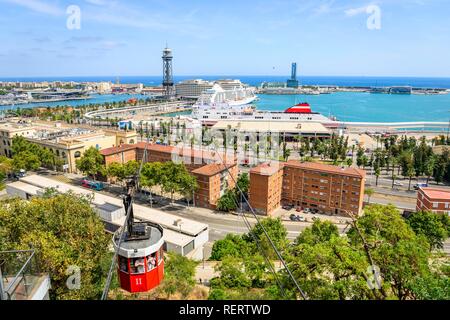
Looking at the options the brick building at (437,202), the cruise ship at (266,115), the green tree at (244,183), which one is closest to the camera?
the brick building at (437,202)

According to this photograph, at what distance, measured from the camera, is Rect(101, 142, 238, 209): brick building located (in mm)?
15859

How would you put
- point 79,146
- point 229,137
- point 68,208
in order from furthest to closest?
point 229,137 < point 79,146 < point 68,208

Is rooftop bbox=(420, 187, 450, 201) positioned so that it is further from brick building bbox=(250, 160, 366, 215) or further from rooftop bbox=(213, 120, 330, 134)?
rooftop bbox=(213, 120, 330, 134)

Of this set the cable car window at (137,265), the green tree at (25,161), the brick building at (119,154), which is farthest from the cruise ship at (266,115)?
the cable car window at (137,265)

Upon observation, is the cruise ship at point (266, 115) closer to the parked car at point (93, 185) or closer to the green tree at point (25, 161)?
the parked car at point (93, 185)

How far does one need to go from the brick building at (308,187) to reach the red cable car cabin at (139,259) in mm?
10185

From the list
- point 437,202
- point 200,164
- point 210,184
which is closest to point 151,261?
point 210,184

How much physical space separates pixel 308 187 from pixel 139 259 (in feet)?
41.1

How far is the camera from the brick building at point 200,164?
15.9 metres

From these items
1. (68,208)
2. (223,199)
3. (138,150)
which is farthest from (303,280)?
(138,150)

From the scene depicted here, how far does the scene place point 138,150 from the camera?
21500 mm
